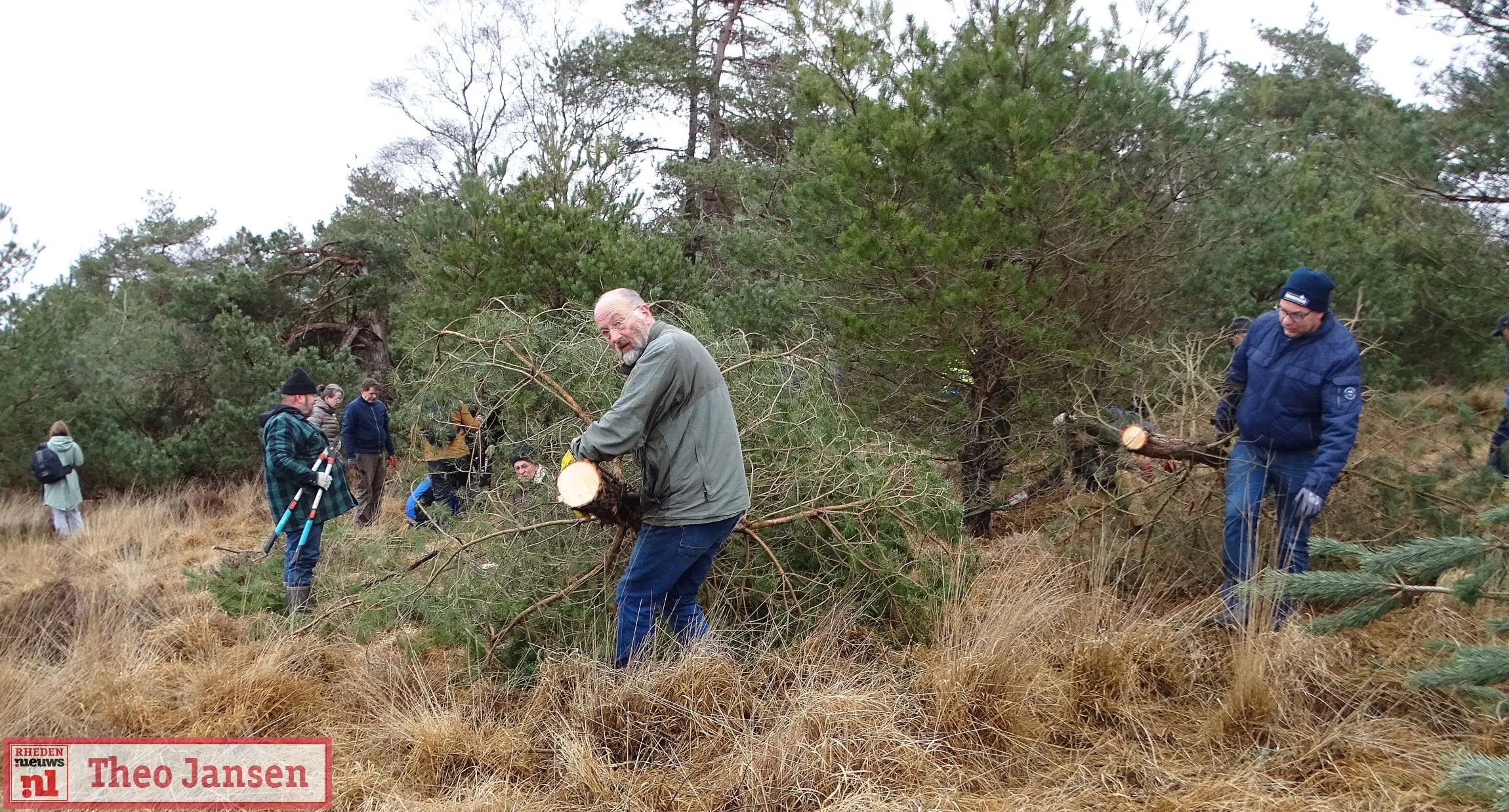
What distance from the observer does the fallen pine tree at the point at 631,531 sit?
388 cm

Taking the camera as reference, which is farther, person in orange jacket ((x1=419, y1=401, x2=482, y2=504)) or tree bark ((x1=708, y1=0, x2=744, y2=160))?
tree bark ((x1=708, y1=0, x2=744, y2=160))

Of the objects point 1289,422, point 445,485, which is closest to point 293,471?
point 445,485

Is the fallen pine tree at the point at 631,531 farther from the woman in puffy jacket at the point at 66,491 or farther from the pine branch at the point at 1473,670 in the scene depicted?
the woman in puffy jacket at the point at 66,491

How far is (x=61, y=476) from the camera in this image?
8531 mm

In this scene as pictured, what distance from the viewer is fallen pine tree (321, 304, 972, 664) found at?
388cm

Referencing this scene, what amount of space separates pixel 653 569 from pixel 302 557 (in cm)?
273

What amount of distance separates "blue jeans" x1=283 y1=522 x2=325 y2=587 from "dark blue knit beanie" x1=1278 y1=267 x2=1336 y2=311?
4.89 m

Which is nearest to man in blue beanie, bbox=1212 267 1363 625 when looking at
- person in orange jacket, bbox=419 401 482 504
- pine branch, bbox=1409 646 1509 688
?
pine branch, bbox=1409 646 1509 688

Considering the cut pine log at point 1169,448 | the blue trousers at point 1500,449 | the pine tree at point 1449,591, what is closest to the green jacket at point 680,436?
the cut pine log at point 1169,448

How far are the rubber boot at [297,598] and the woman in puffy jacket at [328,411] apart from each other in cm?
255

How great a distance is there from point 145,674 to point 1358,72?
23036mm

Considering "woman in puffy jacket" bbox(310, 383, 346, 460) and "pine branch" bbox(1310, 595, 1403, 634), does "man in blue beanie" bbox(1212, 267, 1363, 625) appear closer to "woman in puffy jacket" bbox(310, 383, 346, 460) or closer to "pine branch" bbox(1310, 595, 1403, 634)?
"pine branch" bbox(1310, 595, 1403, 634)

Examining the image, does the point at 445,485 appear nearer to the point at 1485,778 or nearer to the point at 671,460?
the point at 671,460

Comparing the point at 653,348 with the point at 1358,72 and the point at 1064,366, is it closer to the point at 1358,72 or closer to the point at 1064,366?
the point at 1064,366
